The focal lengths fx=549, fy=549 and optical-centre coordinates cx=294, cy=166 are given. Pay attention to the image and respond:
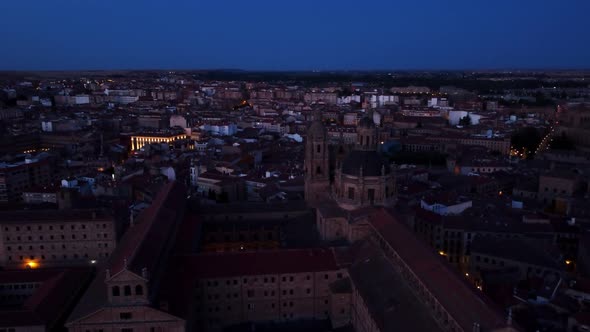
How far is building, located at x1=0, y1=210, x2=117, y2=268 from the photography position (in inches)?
2016

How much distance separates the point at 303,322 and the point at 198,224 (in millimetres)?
15721

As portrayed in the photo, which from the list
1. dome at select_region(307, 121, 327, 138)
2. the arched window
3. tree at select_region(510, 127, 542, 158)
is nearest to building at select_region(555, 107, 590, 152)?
tree at select_region(510, 127, 542, 158)

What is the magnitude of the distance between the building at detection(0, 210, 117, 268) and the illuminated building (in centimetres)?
6859

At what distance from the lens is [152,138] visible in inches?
4808

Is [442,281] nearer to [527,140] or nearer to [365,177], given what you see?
[365,177]

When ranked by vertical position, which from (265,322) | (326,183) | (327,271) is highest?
(326,183)

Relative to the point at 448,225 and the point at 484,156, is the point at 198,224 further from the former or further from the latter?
the point at 484,156

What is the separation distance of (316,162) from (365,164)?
7594mm

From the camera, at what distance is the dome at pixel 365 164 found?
1791 inches

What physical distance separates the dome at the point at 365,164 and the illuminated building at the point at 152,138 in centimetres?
8028

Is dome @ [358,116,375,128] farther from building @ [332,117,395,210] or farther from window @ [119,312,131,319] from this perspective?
window @ [119,312,131,319]

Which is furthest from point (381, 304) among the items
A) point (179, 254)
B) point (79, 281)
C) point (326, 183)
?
point (79, 281)

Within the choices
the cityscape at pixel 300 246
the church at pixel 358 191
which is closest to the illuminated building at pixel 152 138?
the cityscape at pixel 300 246

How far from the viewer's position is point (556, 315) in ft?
122
